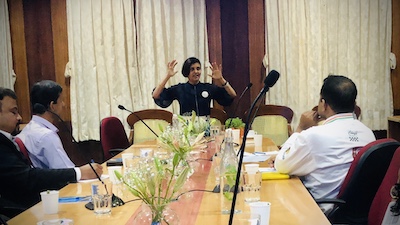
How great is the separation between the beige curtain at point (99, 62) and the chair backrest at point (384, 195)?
11.6 feet

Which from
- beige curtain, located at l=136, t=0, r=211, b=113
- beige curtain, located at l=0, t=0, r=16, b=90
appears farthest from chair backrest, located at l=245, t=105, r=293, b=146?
beige curtain, located at l=0, t=0, r=16, b=90

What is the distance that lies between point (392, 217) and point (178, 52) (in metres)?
3.64

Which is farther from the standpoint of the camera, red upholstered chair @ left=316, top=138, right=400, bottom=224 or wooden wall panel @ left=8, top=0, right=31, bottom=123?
wooden wall panel @ left=8, top=0, right=31, bottom=123

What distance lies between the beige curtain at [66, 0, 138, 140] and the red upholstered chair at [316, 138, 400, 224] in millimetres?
3349

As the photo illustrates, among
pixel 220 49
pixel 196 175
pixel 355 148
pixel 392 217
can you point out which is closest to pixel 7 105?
pixel 196 175

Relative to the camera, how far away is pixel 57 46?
5277mm

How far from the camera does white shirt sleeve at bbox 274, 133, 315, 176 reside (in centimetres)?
228

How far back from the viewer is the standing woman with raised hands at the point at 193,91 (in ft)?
15.2

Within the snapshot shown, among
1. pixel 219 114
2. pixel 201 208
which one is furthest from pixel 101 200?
pixel 219 114

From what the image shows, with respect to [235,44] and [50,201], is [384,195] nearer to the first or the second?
[50,201]

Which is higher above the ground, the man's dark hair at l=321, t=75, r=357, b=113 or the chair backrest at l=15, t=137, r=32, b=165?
the man's dark hair at l=321, t=75, r=357, b=113

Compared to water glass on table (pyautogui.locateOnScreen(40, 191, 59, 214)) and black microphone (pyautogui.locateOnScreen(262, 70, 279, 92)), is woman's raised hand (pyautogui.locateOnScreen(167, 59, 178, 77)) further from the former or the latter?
black microphone (pyautogui.locateOnScreen(262, 70, 279, 92))

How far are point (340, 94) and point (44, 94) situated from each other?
5.59ft

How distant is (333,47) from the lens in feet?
16.4
